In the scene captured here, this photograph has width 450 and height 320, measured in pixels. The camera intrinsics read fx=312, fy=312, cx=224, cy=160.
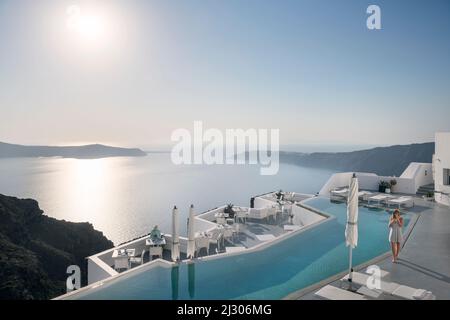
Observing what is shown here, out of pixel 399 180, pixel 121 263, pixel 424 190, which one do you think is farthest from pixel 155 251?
pixel 424 190

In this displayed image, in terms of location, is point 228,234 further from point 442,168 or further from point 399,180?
point 399,180

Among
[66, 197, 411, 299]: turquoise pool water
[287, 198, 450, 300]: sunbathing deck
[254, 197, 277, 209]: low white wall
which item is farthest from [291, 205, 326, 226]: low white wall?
[287, 198, 450, 300]: sunbathing deck

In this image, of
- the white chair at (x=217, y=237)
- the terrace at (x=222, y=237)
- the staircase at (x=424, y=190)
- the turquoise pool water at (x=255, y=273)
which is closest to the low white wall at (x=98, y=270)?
the terrace at (x=222, y=237)

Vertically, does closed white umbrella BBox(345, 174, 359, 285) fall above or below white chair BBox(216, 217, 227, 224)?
above

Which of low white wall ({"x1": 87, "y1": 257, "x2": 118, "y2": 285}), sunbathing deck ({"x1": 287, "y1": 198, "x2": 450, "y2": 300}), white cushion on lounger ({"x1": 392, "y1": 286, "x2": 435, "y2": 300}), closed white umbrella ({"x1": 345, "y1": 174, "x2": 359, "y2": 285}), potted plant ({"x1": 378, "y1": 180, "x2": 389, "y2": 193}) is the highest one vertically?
closed white umbrella ({"x1": 345, "y1": 174, "x2": 359, "y2": 285})

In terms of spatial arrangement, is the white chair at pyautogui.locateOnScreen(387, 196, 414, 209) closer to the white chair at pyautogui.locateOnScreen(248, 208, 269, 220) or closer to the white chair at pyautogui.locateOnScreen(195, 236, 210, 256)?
the white chair at pyautogui.locateOnScreen(248, 208, 269, 220)

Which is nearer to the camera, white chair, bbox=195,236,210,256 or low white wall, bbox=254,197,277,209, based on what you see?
white chair, bbox=195,236,210,256
